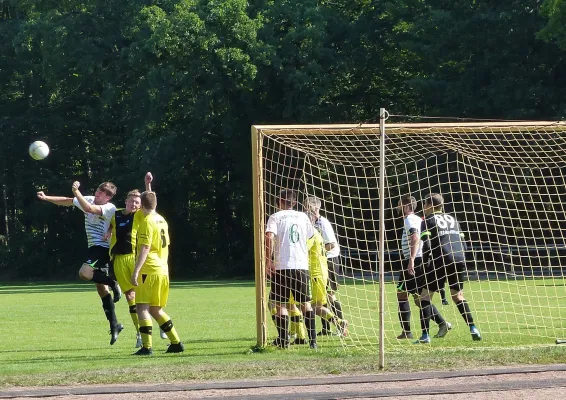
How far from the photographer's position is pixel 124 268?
12.1 metres

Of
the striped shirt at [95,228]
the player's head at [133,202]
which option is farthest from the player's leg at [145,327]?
the striped shirt at [95,228]

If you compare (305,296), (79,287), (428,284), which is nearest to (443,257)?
(428,284)

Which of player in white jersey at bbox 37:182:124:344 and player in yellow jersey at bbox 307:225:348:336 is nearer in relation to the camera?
player in yellow jersey at bbox 307:225:348:336

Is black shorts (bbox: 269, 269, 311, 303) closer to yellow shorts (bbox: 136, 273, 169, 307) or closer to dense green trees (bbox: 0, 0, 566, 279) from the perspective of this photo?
yellow shorts (bbox: 136, 273, 169, 307)

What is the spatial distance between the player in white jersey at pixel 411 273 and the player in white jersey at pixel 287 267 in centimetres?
138

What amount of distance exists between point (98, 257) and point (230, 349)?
2236 millimetres

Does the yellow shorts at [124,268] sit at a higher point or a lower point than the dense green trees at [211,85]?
lower

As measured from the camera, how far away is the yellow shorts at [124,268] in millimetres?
12078

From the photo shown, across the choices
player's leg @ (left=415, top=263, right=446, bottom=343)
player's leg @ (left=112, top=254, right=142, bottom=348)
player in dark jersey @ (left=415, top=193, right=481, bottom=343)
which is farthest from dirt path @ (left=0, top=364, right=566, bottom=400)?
player's leg @ (left=112, top=254, right=142, bottom=348)

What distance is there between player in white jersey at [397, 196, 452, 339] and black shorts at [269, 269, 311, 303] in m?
1.38

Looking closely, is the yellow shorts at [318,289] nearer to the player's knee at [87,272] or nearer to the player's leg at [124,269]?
the player's leg at [124,269]

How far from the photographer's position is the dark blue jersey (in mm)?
12414

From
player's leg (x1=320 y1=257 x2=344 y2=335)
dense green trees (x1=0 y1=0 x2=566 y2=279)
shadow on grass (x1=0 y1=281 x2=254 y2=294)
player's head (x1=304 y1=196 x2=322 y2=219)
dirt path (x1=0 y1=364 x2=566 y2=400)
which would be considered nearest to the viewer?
dirt path (x1=0 y1=364 x2=566 y2=400)

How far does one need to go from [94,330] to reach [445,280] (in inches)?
208
